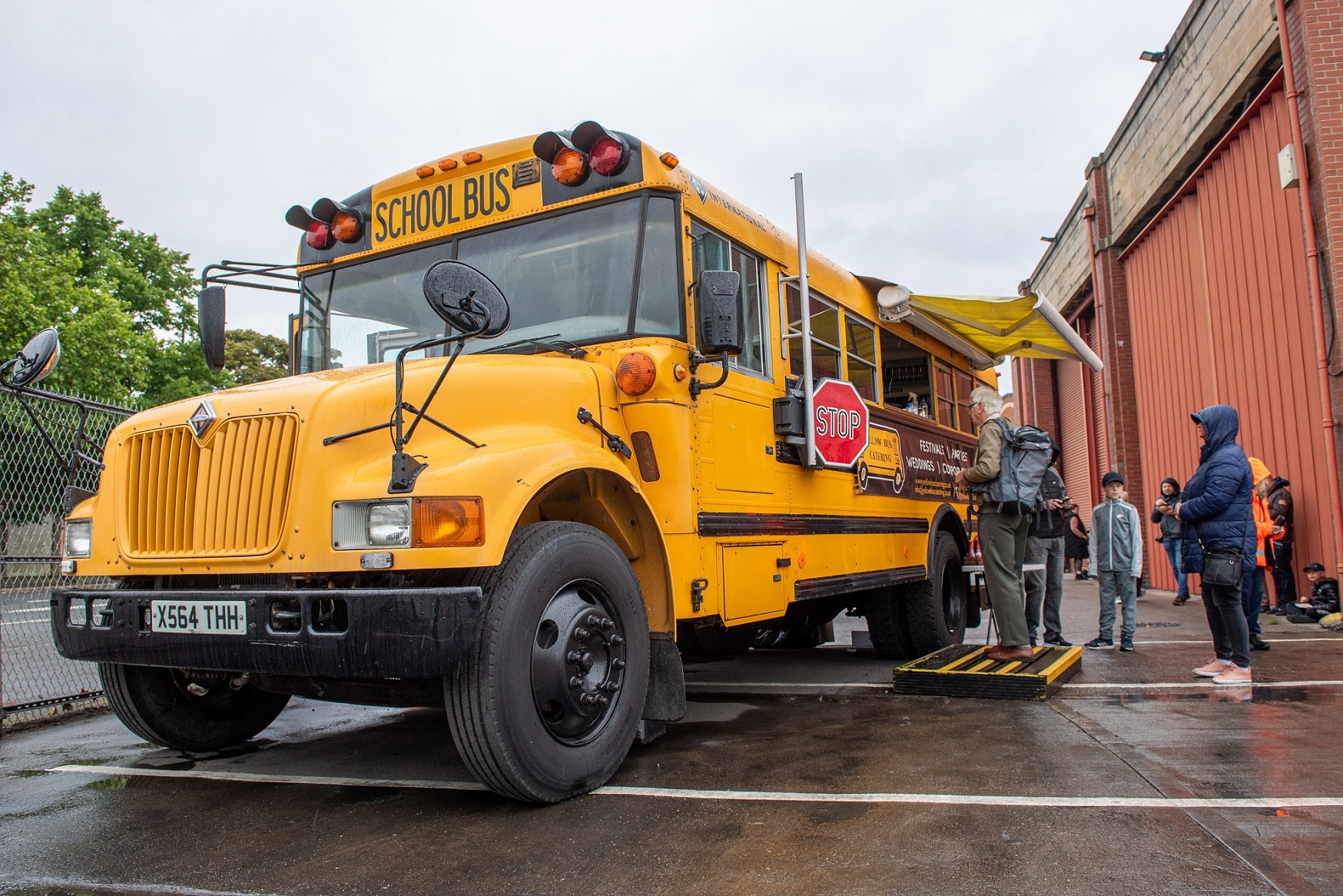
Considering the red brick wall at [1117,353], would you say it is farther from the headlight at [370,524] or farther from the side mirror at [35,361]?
the side mirror at [35,361]

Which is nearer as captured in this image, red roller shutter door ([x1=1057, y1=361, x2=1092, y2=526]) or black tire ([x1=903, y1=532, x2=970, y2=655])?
black tire ([x1=903, y1=532, x2=970, y2=655])

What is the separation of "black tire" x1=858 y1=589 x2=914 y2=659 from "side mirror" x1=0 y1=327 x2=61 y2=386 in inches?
214

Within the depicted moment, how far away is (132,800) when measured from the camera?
383 cm

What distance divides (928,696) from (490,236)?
12.0 feet

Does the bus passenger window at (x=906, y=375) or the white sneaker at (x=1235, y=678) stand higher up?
the bus passenger window at (x=906, y=375)

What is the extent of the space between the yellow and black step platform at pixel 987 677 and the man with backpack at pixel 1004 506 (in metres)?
0.23

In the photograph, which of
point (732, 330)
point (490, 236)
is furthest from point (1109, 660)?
point (490, 236)

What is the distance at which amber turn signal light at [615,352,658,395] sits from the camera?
13.6 feet

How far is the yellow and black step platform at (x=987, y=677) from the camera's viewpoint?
549cm

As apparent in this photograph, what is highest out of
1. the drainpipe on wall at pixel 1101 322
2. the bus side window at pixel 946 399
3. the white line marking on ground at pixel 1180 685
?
the drainpipe on wall at pixel 1101 322

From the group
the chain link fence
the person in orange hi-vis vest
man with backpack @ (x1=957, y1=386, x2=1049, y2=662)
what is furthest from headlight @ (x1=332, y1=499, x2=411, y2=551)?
the person in orange hi-vis vest

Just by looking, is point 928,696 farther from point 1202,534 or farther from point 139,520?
point 139,520

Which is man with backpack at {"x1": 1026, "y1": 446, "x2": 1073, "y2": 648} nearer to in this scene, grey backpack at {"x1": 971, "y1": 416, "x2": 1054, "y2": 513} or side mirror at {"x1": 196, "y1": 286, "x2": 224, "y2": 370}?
grey backpack at {"x1": 971, "y1": 416, "x2": 1054, "y2": 513}

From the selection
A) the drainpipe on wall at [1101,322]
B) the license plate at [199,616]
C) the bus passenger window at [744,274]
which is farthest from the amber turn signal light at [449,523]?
the drainpipe on wall at [1101,322]
